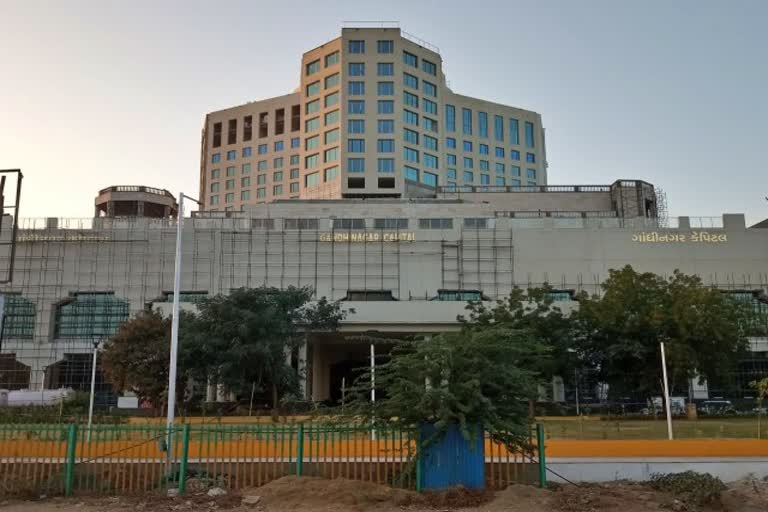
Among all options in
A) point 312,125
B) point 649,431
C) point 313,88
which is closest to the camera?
point 649,431

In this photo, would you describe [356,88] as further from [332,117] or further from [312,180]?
[312,180]

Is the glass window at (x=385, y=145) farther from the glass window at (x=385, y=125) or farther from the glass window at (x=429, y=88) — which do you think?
the glass window at (x=429, y=88)

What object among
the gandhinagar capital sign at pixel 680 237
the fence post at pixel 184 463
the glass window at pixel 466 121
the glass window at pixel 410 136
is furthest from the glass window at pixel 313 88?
the fence post at pixel 184 463

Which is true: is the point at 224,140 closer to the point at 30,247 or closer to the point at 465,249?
the point at 30,247

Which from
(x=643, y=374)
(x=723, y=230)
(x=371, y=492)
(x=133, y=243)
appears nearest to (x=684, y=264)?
(x=723, y=230)

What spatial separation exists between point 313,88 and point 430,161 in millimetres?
19634

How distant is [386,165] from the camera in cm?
9500

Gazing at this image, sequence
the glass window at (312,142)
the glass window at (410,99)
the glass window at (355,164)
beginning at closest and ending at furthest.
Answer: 1. the glass window at (355,164)
2. the glass window at (410,99)
3. the glass window at (312,142)

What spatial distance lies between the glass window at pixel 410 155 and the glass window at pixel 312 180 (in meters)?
12.4

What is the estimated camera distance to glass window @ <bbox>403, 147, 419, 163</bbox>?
96188 millimetres

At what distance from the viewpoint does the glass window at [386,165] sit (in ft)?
311

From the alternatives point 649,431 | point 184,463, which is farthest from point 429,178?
point 184,463

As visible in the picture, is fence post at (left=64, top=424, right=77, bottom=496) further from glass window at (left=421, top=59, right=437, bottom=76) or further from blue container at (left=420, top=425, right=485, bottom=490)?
glass window at (left=421, top=59, right=437, bottom=76)

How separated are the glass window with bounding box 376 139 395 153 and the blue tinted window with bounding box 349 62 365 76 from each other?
10056 mm
